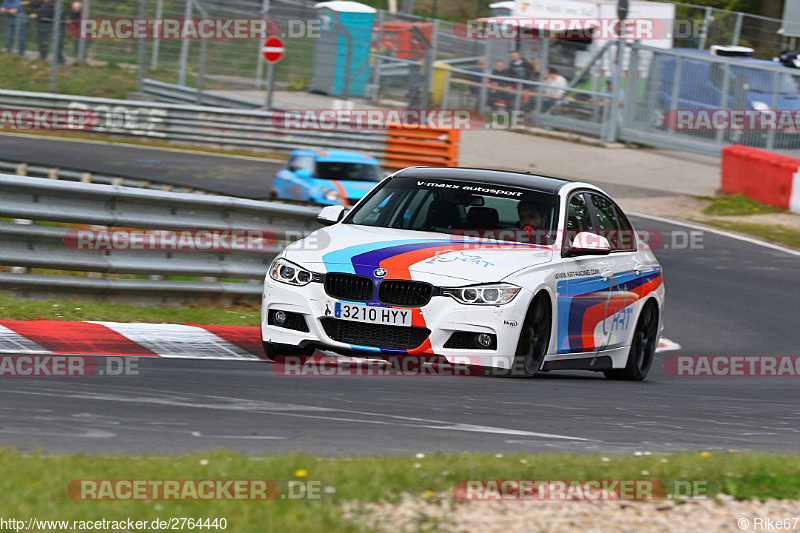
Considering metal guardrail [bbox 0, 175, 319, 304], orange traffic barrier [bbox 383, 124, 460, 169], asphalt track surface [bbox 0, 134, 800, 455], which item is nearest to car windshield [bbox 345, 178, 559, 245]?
asphalt track surface [bbox 0, 134, 800, 455]

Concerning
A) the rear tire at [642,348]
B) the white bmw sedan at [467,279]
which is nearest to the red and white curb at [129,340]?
the white bmw sedan at [467,279]

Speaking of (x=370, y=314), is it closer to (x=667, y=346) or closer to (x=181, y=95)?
(x=667, y=346)

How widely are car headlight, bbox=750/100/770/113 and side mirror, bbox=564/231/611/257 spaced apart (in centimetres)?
2008

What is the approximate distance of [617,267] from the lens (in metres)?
9.59

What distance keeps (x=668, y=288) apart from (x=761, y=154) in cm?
936

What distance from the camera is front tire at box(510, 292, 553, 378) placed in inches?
316

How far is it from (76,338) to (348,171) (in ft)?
36.4

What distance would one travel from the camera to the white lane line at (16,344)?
781 cm

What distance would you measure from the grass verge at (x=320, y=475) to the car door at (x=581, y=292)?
9.57ft

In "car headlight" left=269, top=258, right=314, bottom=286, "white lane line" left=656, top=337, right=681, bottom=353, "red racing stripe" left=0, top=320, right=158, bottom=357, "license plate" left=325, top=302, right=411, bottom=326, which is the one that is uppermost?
"car headlight" left=269, top=258, right=314, bottom=286

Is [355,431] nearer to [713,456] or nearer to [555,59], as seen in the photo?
[713,456]

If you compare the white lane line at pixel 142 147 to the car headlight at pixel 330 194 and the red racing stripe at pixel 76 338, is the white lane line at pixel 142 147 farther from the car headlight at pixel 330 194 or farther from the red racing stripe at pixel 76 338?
the red racing stripe at pixel 76 338

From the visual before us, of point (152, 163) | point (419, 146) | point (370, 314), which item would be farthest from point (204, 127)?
point (370, 314)

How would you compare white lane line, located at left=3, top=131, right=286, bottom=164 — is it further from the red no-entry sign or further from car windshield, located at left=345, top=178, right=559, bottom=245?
car windshield, located at left=345, top=178, right=559, bottom=245
